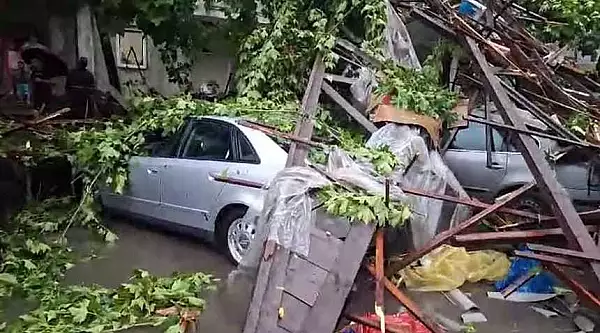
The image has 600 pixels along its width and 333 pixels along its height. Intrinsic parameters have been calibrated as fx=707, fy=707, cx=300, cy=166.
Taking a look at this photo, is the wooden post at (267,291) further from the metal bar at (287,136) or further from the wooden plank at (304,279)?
the metal bar at (287,136)

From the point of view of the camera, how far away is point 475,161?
31.4 feet

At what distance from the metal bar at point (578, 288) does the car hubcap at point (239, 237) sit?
10.2 ft

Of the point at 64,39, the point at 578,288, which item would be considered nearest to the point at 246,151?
the point at 578,288

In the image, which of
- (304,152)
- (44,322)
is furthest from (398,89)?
(44,322)

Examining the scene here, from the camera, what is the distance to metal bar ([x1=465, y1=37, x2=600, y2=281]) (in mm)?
5160

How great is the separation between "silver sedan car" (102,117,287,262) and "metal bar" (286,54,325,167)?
56 centimetres

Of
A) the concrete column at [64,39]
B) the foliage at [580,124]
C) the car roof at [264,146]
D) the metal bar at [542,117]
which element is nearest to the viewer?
the metal bar at [542,117]

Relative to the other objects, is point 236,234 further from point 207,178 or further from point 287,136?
point 287,136

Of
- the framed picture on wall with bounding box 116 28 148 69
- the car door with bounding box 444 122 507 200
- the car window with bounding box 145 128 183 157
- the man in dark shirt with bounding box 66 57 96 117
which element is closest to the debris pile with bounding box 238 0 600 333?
the car door with bounding box 444 122 507 200

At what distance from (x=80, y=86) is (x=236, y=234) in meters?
7.41

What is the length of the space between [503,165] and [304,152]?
385 centimetres

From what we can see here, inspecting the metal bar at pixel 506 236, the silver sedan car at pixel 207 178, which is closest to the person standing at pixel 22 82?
the silver sedan car at pixel 207 178

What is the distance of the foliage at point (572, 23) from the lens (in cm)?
1004

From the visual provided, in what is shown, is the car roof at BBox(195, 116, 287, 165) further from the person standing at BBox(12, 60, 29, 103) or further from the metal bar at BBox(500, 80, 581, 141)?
the person standing at BBox(12, 60, 29, 103)
